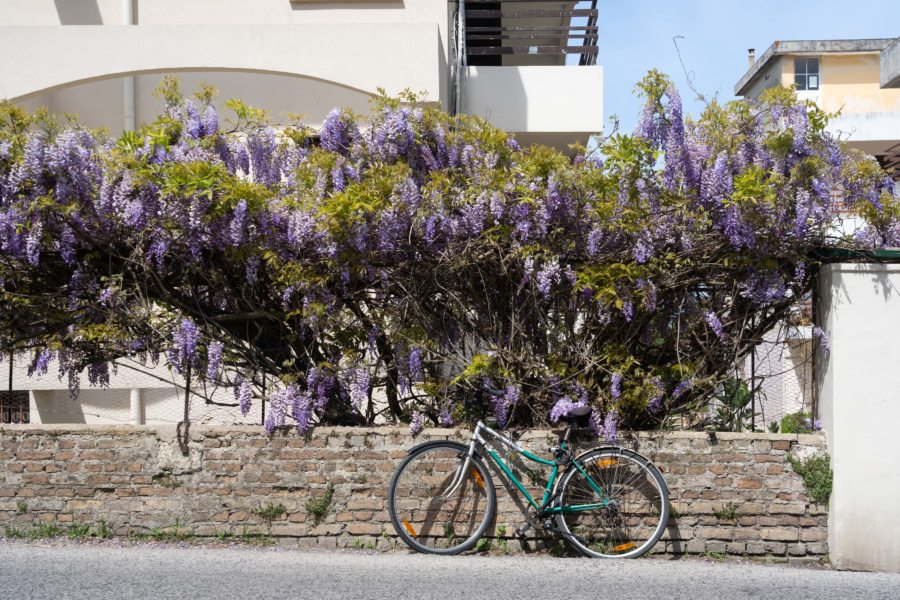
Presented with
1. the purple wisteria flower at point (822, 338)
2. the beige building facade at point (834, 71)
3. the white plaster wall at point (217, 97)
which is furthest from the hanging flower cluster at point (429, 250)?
the beige building facade at point (834, 71)

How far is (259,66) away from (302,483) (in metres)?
6.83

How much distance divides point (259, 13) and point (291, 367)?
8.01 m

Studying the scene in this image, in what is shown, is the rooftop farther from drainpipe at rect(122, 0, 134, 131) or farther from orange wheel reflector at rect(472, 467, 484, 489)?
orange wheel reflector at rect(472, 467, 484, 489)

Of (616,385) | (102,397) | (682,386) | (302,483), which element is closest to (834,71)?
(102,397)

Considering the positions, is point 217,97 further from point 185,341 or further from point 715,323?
point 715,323

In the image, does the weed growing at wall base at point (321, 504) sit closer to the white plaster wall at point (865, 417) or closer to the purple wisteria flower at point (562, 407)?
the purple wisteria flower at point (562, 407)

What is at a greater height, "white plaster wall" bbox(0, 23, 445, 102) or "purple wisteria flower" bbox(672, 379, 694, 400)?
"white plaster wall" bbox(0, 23, 445, 102)

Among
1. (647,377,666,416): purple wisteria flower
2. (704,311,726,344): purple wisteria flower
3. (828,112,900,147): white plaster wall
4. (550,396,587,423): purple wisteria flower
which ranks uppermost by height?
(828,112,900,147): white plaster wall

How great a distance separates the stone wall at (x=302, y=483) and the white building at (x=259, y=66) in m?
3.56

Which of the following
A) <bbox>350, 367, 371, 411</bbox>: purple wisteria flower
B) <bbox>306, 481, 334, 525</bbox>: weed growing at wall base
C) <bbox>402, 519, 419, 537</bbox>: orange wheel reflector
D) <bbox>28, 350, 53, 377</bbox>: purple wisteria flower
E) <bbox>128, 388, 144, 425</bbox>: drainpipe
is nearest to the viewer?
<bbox>402, 519, 419, 537</bbox>: orange wheel reflector

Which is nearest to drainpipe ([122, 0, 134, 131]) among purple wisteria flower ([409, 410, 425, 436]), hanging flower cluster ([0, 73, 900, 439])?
hanging flower cluster ([0, 73, 900, 439])

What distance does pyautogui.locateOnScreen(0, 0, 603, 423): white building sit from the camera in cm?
1185

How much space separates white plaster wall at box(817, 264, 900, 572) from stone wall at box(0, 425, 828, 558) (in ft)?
0.62

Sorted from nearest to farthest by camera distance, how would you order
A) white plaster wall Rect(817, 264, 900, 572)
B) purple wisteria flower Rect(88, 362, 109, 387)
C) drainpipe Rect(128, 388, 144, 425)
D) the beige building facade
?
white plaster wall Rect(817, 264, 900, 572) < purple wisteria flower Rect(88, 362, 109, 387) < drainpipe Rect(128, 388, 144, 425) < the beige building facade
